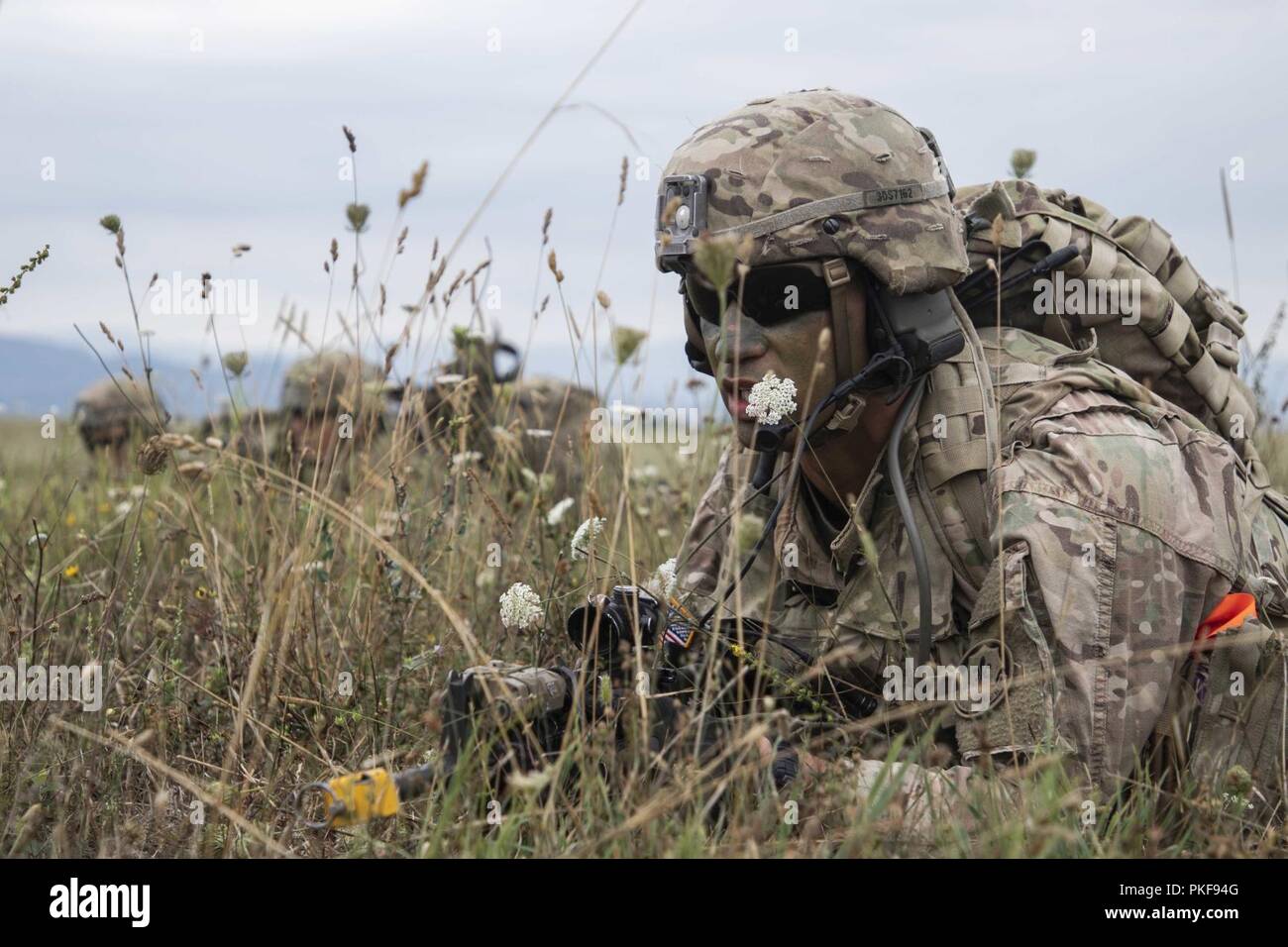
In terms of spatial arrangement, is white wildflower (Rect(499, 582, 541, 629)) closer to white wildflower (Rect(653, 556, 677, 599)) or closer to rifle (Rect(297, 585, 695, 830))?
rifle (Rect(297, 585, 695, 830))

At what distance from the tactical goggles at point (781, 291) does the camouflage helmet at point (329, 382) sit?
113cm

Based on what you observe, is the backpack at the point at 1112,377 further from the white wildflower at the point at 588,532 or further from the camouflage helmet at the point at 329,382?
the camouflage helmet at the point at 329,382

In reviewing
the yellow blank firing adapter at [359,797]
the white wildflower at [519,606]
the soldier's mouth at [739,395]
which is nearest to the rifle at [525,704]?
the yellow blank firing adapter at [359,797]

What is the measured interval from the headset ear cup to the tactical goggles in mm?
240

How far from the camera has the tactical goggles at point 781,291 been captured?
2.95 meters

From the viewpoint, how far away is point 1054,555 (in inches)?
99.7

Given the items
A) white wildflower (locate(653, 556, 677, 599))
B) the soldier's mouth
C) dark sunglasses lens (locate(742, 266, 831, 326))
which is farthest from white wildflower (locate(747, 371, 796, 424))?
white wildflower (locate(653, 556, 677, 599))

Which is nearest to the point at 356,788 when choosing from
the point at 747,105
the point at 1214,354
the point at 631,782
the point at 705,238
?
the point at 631,782

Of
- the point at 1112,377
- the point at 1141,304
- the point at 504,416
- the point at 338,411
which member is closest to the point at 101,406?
the point at 338,411

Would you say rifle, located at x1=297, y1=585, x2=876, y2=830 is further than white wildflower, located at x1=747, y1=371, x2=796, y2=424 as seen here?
No

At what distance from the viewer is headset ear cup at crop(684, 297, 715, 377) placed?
3254 mm

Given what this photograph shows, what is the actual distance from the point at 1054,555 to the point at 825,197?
3.24 feet

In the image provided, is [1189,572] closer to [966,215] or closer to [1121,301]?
[1121,301]
